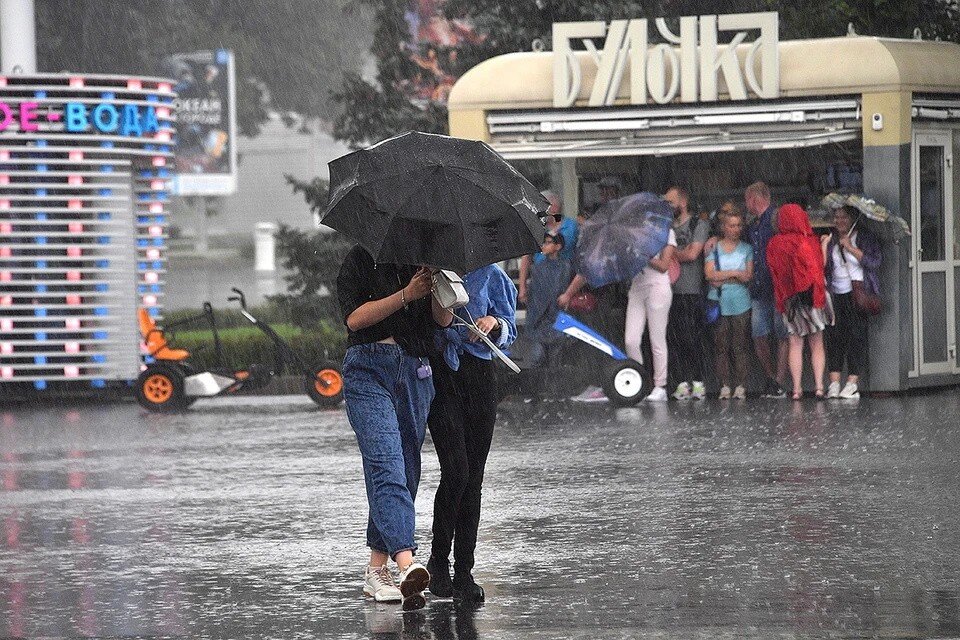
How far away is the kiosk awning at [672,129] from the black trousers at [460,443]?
970cm

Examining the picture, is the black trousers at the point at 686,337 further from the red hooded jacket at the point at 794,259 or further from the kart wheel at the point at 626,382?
the red hooded jacket at the point at 794,259

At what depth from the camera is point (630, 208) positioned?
54.7ft

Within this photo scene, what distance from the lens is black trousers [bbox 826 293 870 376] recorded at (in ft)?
55.8

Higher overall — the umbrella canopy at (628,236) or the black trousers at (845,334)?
the umbrella canopy at (628,236)

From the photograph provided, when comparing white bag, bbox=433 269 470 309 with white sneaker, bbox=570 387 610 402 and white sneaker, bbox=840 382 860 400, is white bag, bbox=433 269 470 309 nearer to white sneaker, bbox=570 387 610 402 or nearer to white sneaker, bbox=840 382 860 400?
white sneaker, bbox=570 387 610 402

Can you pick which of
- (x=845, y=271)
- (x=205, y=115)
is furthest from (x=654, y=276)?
(x=205, y=115)

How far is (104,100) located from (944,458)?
10505mm

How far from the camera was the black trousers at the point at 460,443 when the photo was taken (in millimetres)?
7770

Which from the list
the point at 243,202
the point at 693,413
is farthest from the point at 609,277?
the point at 243,202

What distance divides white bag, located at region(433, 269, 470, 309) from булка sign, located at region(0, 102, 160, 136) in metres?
12.5

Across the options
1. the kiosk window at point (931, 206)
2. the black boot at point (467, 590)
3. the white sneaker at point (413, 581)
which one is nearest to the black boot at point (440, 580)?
the black boot at point (467, 590)

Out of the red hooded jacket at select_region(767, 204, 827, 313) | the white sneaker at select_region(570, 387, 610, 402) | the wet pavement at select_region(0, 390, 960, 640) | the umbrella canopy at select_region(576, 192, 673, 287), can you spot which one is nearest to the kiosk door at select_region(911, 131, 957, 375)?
the red hooded jacket at select_region(767, 204, 827, 313)

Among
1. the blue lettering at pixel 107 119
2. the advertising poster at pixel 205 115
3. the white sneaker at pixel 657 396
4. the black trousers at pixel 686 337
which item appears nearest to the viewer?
the white sneaker at pixel 657 396

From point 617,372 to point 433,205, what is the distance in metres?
9.35
